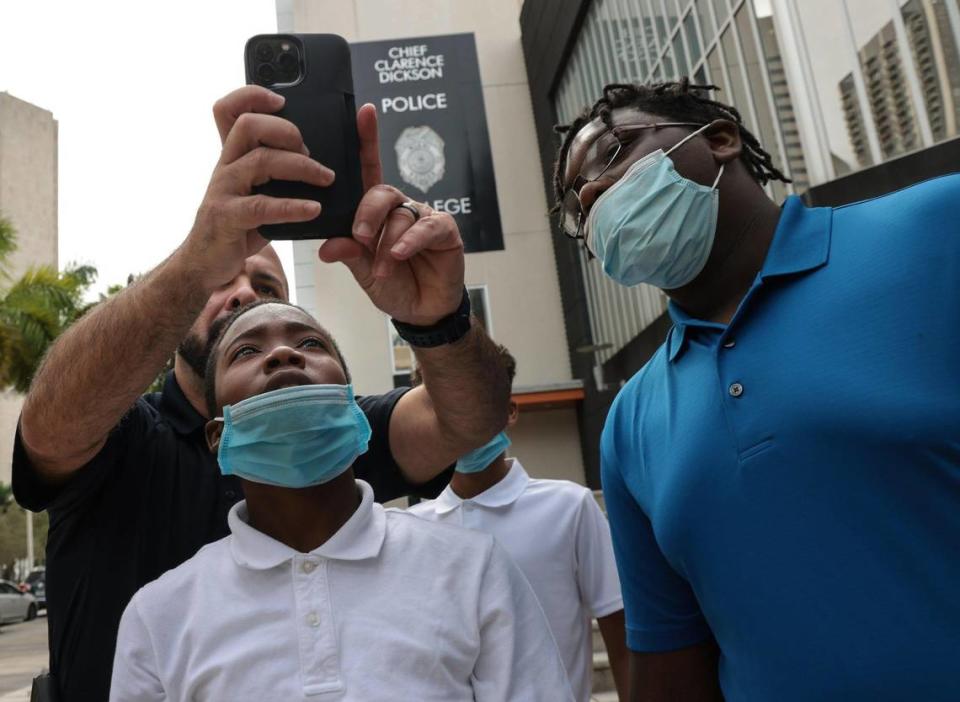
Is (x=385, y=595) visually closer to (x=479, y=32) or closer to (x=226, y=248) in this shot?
(x=226, y=248)

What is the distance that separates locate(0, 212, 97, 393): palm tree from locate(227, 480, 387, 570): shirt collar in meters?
20.6

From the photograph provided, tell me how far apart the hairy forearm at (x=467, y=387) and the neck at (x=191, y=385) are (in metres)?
0.70

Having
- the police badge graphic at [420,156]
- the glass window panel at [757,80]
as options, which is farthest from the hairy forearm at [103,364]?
the police badge graphic at [420,156]

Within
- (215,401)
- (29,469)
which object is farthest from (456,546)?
(29,469)

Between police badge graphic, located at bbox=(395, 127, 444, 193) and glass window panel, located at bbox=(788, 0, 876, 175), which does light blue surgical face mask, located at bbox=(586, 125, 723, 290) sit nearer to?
glass window panel, located at bbox=(788, 0, 876, 175)

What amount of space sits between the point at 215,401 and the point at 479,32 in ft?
56.5

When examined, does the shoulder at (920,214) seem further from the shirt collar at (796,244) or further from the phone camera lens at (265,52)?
the phone camera lens at (265,52)

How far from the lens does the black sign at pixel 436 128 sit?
1055 cm

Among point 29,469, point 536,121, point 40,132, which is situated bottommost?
point 29,469

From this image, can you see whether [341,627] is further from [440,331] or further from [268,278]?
[268,278]

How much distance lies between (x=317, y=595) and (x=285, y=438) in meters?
0.38

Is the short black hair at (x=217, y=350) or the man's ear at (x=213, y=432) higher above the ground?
the short black hair at (x=217, y=350)

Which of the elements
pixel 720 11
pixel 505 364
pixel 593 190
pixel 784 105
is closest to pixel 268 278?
pixel 505 364

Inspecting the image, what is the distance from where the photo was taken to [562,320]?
666 inches
